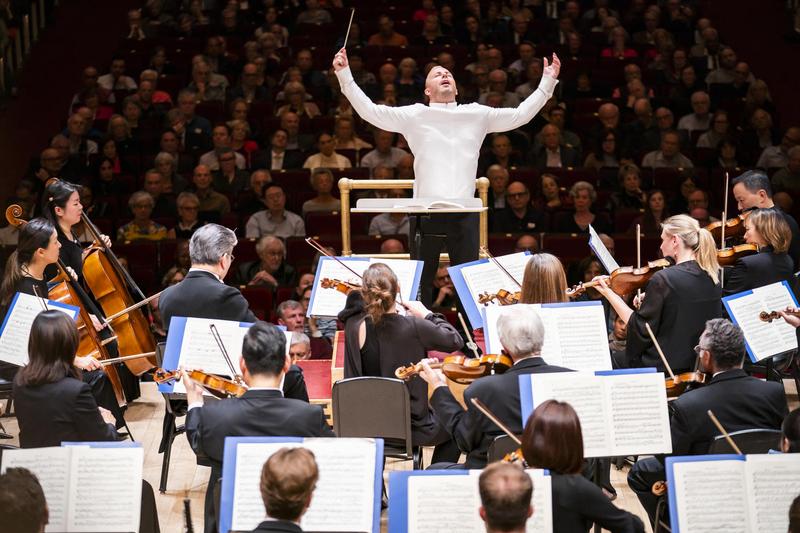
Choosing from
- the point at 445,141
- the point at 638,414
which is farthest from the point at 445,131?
the point at 638,414

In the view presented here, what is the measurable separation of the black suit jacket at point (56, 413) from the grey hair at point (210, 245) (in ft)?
3.28

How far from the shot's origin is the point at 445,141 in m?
6.04

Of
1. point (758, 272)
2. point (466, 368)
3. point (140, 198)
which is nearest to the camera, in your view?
point (466, 368)

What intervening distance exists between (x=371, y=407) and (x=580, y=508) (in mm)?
1327

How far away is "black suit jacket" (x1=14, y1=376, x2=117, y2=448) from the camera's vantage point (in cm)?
393

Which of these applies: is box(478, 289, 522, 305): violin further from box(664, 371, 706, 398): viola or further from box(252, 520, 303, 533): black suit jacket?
box(252, 520, 303, 533): black suit jacket

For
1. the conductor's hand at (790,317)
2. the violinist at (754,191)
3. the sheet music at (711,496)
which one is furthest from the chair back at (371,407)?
the violinist at (754,191)

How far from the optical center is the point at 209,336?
14.5 feet

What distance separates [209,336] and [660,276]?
6.78ft

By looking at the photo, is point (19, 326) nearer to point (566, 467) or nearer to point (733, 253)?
point (566, 467)

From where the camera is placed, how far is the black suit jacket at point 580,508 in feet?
10.8

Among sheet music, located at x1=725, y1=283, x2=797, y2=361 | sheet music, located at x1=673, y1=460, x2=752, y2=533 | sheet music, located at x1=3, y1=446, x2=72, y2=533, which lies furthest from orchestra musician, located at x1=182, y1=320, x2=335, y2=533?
sheet music, located at x1=725, y1=283, x2=797, y2=361

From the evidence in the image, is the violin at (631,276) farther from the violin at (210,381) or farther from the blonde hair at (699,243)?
the violin at (210,381)

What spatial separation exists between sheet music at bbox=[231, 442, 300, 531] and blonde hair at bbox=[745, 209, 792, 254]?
3.30m
